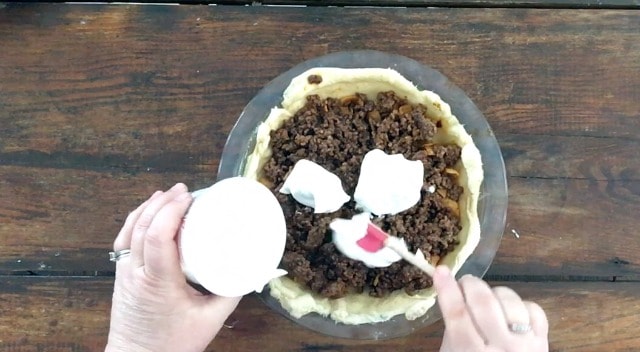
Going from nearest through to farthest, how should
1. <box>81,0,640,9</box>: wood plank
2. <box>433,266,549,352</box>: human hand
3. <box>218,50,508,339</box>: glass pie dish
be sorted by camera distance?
<box>433,266,549,352</box>: human hand, <box>218,50,508,339</box>: glass pie dish, <box>81,0,640,9</box>: wood plank

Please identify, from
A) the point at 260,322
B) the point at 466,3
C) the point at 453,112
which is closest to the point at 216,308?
the point at 260,322

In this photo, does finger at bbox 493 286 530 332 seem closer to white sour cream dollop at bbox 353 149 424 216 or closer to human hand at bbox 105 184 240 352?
white sour cream dollop at bbox 353 149 424 216

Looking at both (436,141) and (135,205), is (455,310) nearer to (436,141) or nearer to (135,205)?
(436,141)

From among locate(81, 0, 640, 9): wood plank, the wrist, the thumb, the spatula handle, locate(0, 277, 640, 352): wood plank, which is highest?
locate(81, 0, 640, 9): wood plank

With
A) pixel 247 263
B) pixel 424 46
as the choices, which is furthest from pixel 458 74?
pixel 247 263

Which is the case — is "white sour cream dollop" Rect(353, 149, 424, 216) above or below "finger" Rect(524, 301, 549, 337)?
above

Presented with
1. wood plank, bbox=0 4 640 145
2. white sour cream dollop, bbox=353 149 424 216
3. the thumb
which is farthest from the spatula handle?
wood plank, bbox=0 4 640 145

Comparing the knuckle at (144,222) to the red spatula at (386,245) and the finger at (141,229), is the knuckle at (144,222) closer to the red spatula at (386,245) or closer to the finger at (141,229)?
the finger at (141,229)

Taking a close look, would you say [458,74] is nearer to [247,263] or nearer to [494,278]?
[494,278]
